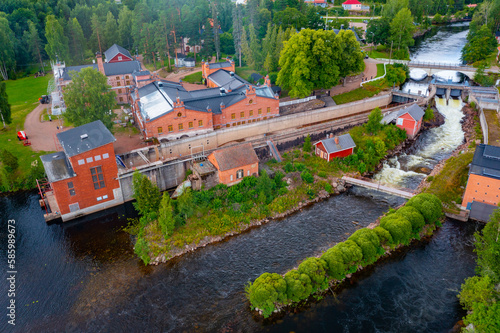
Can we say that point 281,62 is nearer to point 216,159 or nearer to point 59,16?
point 216,159

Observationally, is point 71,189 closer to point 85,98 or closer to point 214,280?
point 85,98

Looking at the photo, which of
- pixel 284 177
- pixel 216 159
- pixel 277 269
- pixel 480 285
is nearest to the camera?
pixel 480 285

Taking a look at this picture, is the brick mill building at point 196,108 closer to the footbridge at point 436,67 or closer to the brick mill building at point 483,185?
the brick mill building at point 483,185

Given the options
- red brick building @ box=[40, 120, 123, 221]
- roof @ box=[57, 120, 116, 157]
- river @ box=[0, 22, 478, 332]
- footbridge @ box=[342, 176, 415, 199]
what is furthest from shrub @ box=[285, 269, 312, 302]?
roof @ box=[57, 120, 116, 157]

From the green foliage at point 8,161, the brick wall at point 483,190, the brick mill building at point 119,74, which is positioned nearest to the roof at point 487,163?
the brick wall at point 483,190

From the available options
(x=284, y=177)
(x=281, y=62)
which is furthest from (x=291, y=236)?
(x=281, y=62)

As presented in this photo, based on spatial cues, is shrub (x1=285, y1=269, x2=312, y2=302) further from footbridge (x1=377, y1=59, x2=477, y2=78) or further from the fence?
footbridge (x1=377, y1=59, x2=477, y2=78)

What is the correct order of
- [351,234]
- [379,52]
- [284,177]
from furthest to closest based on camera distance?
[379,52] → [284,177] → [351,234]
